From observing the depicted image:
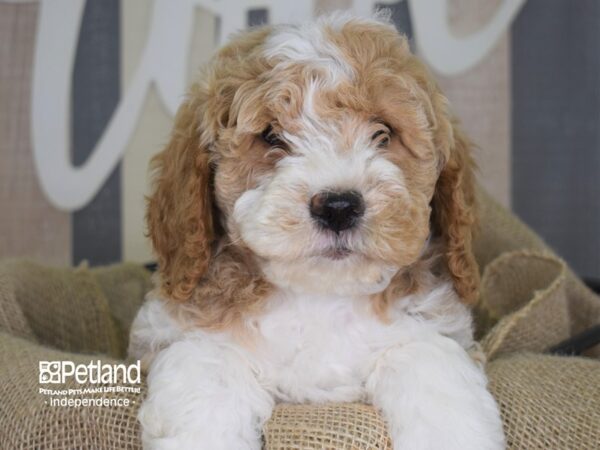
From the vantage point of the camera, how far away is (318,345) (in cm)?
256

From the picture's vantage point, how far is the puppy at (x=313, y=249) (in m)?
2.24

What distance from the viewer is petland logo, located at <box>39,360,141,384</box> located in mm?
2453

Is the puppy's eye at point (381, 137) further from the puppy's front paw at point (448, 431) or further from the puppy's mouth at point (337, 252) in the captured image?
the puppy's front paw at point (448, 431)

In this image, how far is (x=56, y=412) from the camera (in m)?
2.35

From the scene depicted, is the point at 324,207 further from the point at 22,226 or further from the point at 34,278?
the point at 22,226

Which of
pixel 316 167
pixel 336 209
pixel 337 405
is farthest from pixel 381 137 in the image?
pixel 337 405

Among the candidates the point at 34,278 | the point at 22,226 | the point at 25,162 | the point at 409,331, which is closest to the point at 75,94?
the point at 25,162

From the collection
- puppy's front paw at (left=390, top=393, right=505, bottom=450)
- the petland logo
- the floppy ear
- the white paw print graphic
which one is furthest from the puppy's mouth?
the white paw print graphic

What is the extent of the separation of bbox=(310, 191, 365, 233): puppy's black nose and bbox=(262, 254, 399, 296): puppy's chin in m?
0.10

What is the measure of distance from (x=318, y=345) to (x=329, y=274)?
1.15ft

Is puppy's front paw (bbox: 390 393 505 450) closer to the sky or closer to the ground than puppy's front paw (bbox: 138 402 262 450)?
closer to the sky

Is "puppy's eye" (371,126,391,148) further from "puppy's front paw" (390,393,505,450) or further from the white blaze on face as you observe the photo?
"puppy's front paw" (390,393,505,450)

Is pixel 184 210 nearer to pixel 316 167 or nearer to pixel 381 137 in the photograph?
pixel 316 167

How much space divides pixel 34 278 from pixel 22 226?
158 cm
